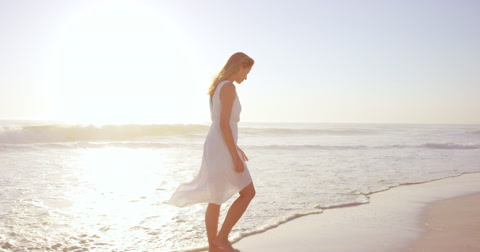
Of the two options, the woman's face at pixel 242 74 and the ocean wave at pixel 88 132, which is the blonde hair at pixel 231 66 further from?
the ocean wave at pixel 88 132

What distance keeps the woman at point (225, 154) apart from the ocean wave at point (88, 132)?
752 inches

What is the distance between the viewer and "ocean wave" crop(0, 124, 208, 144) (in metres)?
20.6

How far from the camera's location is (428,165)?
11.4 m

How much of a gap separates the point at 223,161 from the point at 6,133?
67.4ft

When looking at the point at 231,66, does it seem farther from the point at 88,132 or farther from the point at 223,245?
the point at 88,132

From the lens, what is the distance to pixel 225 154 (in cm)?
325

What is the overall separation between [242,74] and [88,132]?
23.1 metres

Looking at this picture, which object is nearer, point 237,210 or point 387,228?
point 237,210

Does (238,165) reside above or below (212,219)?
above

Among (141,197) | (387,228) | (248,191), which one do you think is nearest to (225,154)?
(248,191)

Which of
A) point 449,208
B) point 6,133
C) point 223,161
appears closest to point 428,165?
point 449,208

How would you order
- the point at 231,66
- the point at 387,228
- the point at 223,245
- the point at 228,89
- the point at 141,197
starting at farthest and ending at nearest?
the point at 141,197 → the point at 387,228 → the point at 223,245 → the point at 231,66 → the point at 228,89

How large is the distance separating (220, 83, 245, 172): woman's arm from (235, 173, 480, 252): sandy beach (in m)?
1.06

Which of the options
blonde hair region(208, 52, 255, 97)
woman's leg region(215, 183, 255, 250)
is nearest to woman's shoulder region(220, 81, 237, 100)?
blonde hair region(208, 52, 255, 97)
